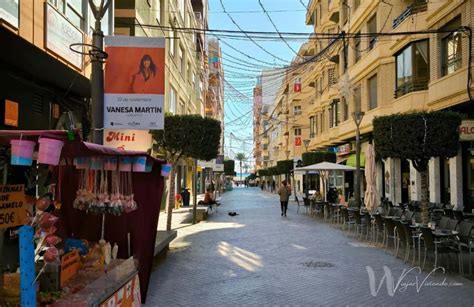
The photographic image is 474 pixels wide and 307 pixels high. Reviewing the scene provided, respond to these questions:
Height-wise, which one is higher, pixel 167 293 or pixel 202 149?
pixel 202 149

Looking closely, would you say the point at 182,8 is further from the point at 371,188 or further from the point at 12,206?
the point at 12,206

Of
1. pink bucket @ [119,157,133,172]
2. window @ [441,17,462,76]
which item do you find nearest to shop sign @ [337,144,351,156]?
window @ [441,17,462,76]

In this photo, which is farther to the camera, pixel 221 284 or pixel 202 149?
pixel 202 149

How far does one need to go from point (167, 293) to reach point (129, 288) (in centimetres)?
208

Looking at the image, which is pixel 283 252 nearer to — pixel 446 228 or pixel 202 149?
pixel 446 228

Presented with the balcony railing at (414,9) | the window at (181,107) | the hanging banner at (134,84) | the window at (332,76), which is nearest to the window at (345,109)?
the window at (332,76)

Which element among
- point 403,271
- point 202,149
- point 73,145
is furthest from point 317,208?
point 73,145

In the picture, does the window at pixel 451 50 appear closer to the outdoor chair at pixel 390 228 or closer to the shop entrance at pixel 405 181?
the shop entrance at pixel 405 181

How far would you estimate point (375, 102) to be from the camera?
2936 centimetres

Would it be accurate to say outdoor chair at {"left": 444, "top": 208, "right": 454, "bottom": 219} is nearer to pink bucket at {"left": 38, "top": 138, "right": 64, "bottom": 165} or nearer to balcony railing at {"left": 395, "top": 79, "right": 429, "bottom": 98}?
balcony railing at {"left": 395, "top": 79, "right": 429, "bottom": 98}

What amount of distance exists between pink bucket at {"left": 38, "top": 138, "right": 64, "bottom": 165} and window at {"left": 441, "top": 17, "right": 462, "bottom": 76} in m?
18.8

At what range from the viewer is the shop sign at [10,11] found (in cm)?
799

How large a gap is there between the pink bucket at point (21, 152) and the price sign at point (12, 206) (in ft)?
1.78

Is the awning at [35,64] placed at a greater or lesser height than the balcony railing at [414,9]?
lesser
